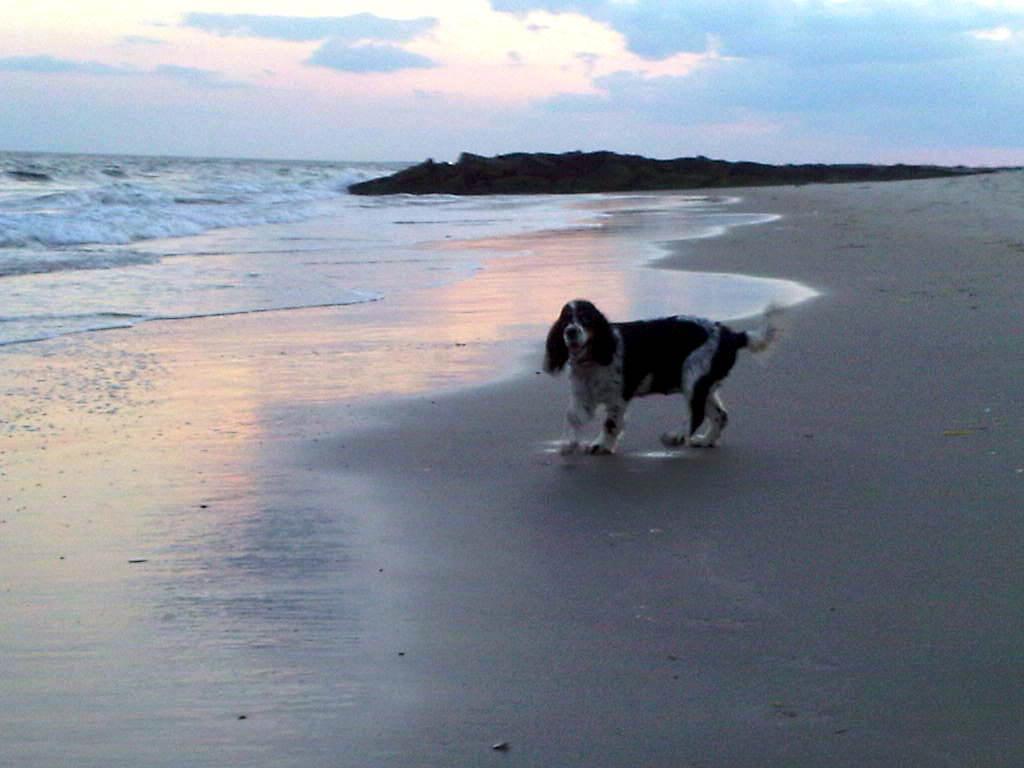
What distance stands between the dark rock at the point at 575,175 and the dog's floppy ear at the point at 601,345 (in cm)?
4555

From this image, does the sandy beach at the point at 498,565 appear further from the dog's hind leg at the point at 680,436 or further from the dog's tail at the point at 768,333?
the dog's tail at the point at 768,333

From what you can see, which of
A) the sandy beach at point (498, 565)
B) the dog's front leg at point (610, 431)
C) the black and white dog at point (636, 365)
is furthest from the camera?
the black and white dog at point (636, 365)

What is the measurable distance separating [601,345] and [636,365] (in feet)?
0.67

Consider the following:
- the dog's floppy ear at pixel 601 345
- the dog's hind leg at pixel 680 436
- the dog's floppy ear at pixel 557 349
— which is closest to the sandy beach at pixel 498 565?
the dog's hind leg at pixel 680 436

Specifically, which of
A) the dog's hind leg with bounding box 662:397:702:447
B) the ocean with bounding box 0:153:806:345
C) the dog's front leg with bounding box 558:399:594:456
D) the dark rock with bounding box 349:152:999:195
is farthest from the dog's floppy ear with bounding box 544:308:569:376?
the dark rock with bounding box 349:152:999:195

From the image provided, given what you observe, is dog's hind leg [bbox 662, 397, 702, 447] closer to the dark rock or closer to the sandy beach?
the sandy beach

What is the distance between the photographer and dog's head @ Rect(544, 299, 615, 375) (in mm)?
6154

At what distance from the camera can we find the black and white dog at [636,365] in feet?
20.3

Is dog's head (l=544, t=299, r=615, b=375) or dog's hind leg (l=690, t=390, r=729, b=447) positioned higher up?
dog's head (l=544, t=299, r=615, b=375)

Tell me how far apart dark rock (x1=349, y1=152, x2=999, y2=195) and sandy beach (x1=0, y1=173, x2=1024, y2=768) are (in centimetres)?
4487

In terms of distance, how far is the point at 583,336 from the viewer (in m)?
6.14

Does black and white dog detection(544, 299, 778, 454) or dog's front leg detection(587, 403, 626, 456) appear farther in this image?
black and white dog detection(544, 299, 778, 454)

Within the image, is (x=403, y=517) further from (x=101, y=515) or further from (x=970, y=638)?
(x=970, y=638)

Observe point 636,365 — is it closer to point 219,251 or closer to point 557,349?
point 557,349
